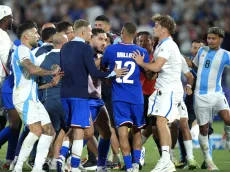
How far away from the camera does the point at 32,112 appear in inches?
434

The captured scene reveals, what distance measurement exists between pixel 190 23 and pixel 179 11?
699 mm

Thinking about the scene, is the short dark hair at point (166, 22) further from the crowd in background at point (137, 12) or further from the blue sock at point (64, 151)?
the crowd in background at point (137, 12)

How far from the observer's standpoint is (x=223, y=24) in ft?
79.5

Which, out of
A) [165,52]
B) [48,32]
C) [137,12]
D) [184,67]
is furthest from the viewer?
[137,12]

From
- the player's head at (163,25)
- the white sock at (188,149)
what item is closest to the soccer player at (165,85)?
the player's head at (163,25)

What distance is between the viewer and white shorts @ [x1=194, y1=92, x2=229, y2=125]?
12.5 meters

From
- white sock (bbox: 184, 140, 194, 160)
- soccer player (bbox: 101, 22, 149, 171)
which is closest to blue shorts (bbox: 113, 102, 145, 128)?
soccer player (bbox: 101, 22, 149, 171)

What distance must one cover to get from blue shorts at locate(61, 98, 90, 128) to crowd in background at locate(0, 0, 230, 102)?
13.0 m

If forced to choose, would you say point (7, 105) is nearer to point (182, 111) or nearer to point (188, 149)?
point (182, 111)

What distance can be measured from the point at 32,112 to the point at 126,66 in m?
1.55

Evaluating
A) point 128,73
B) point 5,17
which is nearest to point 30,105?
point 128,73

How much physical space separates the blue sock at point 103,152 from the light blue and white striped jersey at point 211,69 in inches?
75.9

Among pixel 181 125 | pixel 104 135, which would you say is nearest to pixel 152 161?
pixel 181 125

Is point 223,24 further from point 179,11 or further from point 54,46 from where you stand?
point 54,46
